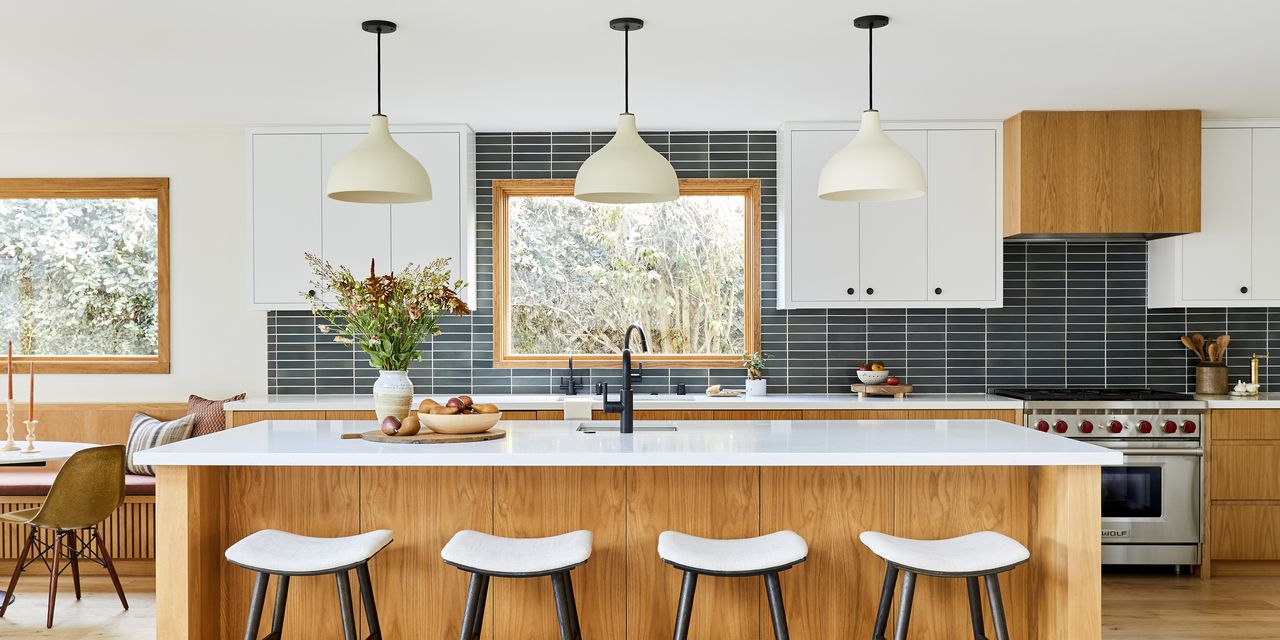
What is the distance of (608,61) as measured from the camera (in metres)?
3.89

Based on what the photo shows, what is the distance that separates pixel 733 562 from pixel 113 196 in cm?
430

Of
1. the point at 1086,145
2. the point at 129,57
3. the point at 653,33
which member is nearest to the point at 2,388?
the point at 129,57

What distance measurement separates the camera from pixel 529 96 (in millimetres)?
4449

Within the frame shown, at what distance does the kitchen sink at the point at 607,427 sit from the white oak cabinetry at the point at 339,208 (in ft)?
5.82

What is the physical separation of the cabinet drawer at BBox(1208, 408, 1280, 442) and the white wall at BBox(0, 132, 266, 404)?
492 cm

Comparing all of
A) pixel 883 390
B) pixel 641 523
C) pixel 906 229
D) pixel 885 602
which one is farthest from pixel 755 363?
pixel 885 602

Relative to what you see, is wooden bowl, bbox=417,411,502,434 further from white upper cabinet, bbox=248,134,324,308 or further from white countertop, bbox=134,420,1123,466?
white upper cabinet, bbox=248,134,324,308

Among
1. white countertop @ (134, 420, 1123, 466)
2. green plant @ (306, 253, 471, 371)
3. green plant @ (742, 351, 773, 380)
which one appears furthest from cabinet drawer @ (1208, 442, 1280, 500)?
green plant @ (306, 253, 471, 371)

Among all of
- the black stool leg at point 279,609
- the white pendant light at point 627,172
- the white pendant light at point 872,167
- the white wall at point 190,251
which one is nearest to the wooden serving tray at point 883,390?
the white pendant light at point 872,167

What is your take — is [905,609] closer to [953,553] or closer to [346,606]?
[953,553]

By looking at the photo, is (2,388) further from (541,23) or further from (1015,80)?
(1015,80)

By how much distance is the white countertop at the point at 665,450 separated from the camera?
2.73 metres

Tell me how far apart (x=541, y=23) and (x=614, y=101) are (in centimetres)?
117

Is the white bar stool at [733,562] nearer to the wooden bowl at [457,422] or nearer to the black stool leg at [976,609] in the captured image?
the black stool leg at [976,609]
